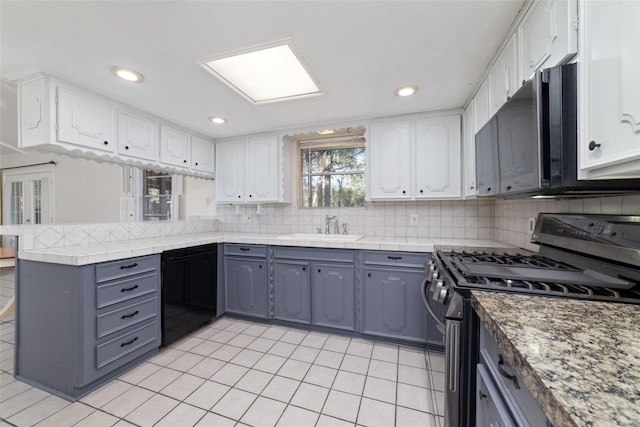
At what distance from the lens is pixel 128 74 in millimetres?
1759

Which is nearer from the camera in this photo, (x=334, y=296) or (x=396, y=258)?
(x=396, y=258)

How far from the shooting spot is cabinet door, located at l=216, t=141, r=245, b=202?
10.3 ft

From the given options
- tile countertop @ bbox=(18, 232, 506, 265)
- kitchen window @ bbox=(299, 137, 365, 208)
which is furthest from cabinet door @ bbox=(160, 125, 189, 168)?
kitchen window @ bbox=(299, 137, 365, 208)

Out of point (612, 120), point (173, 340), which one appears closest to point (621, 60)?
point (612, 120)

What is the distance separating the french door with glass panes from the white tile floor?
3.87 meters

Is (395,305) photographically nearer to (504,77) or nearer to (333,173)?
(333,173)

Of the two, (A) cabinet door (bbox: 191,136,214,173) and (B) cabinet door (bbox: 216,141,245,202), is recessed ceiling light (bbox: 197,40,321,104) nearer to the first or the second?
(B) cabinet door (bbox: 216,141,245,202)

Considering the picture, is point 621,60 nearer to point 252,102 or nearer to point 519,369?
point 519,369

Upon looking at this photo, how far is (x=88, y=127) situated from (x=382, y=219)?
277 cm

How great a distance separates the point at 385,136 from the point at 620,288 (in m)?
2.02

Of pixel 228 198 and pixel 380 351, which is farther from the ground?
pixel 228 198

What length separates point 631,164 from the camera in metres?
0.70

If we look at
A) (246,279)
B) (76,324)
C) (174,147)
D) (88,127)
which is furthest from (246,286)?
(88,127)

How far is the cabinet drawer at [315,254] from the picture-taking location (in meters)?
2.33
